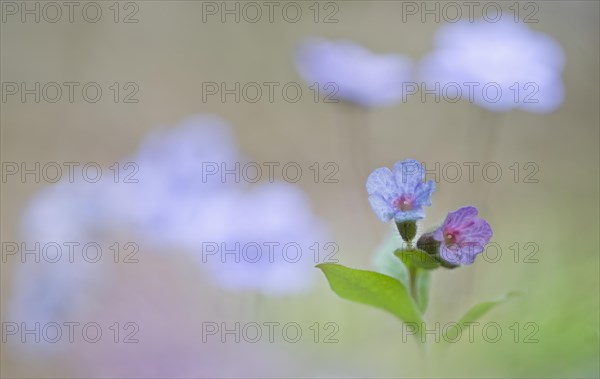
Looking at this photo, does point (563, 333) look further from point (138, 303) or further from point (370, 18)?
point (370, 18)

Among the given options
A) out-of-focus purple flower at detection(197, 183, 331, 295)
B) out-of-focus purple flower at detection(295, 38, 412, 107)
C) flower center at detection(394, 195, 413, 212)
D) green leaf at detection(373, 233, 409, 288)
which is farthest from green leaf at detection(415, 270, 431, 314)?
out-of-focus purple flower at detection(295, 38, 412, 107)

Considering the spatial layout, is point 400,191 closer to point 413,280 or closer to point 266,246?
point 413,280

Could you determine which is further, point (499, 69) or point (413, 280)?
point (499, 69)

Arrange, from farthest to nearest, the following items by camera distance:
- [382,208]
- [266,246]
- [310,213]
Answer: [310,213]
[266,246]
[382,208]

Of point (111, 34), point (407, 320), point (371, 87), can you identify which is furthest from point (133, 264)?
point (111, 34)

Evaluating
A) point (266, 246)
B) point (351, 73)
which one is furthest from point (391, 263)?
point (351, 73)

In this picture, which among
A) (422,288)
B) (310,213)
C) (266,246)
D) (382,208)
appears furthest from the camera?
(310,213)

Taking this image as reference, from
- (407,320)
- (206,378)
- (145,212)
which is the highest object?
(145,212)
